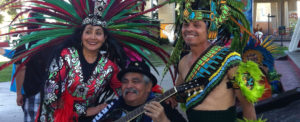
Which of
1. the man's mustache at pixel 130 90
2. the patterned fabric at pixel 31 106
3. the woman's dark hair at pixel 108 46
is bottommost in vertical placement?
the patterned fabric at pixel 31 106

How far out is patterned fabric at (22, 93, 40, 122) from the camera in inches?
134

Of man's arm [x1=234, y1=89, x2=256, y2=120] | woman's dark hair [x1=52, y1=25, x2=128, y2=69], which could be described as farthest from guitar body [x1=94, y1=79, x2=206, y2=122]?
woman's dark hair [x1=52, y1=25, x2=128, y2=69]

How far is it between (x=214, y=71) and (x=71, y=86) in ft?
4.07

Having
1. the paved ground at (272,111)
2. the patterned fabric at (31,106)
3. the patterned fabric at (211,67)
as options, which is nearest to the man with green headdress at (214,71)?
the patterned fabric at (211,67)

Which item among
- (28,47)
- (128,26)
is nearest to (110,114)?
(128,26)

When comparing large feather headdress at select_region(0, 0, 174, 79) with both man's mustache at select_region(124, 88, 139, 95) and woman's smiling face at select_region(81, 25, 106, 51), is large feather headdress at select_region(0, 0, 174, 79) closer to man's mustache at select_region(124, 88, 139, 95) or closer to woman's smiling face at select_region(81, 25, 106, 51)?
woman's smiling face at select_region(81, 25, 106, 51)

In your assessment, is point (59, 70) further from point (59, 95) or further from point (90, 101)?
point (90, 101)

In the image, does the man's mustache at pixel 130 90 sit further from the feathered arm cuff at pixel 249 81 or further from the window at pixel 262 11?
the window at pixel 262 11

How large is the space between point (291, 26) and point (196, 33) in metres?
32.1

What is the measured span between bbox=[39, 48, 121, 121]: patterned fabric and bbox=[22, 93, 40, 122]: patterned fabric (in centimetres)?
59

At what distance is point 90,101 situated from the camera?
295cm

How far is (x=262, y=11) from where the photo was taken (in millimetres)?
34469

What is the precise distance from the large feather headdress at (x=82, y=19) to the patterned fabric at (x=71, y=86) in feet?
0.97

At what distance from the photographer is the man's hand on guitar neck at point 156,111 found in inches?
96.9
